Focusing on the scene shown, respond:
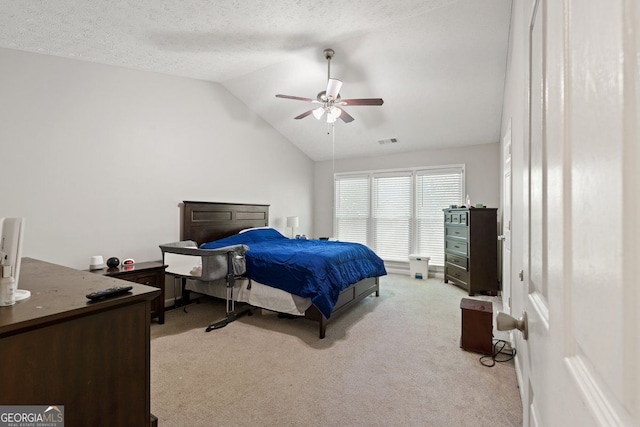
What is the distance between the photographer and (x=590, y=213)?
35 cm

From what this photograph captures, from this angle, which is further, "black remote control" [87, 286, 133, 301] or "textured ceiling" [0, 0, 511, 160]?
"textured ceiling" [0, 0, 511, 160]

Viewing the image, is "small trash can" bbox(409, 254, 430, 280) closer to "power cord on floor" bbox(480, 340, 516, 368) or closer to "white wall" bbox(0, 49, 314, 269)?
"power cord on floor" bbox(480, 340, 516, 368)

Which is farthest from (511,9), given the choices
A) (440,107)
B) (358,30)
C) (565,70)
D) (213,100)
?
(213,100)

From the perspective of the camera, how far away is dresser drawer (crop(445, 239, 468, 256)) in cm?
452

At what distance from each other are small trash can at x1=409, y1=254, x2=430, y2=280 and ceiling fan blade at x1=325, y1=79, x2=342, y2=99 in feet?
11.3

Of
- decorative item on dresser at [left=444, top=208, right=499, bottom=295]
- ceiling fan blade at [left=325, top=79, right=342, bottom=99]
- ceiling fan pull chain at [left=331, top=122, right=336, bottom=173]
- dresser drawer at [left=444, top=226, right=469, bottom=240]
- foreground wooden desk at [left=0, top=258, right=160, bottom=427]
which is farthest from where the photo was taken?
ceiling fan pull chain at [left=331, top=122, right=336, bottom=173]

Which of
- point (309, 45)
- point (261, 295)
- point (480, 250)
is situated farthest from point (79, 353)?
point (480, 250)

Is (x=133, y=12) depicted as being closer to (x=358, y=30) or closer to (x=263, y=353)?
(x=358, y=30)

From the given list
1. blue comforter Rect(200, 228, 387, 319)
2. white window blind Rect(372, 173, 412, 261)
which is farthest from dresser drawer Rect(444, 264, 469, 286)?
blue comforter Rect(200, 228, 387, 319)

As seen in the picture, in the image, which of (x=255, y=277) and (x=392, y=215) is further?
(x=392, y=215)

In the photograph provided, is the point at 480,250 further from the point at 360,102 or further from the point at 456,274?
the point at 360,102

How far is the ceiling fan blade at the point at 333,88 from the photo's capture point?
9.70 ft

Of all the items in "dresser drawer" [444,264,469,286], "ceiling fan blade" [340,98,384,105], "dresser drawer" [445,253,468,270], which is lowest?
"dresser drawer" [444,264,469,286]

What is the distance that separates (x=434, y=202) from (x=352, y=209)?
172 cm
